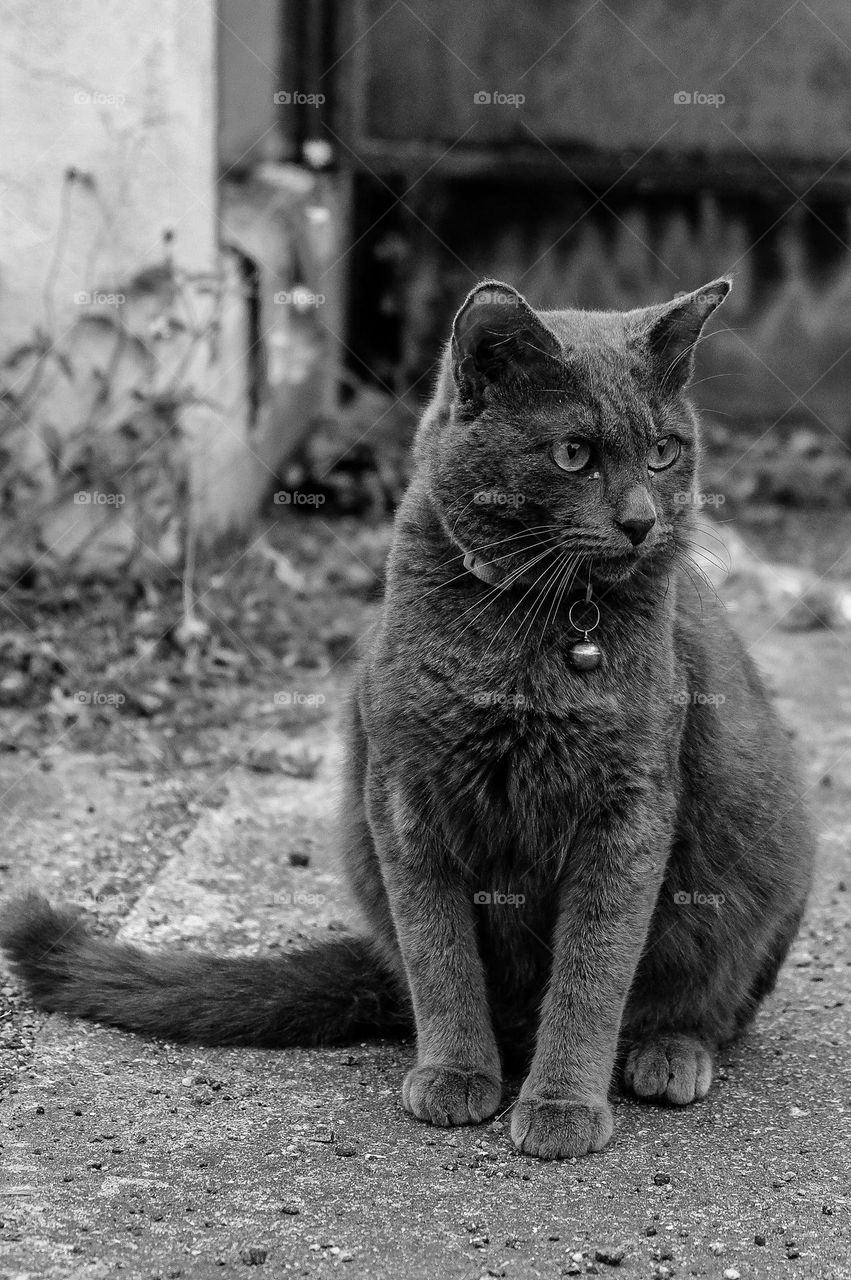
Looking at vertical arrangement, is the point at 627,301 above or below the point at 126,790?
above

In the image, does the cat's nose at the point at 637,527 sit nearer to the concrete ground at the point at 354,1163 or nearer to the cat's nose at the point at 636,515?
the cat's nose at the point at 636,515

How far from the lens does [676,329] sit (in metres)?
2.44

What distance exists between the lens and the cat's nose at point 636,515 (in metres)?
2.28

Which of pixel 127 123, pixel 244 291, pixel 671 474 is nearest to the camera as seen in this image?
pixel 671 474

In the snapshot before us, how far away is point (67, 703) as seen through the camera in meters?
4.21

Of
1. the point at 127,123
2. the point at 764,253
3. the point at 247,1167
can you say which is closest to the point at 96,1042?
the point at 247,1167

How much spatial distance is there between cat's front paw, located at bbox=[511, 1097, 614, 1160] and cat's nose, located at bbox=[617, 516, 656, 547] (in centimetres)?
93

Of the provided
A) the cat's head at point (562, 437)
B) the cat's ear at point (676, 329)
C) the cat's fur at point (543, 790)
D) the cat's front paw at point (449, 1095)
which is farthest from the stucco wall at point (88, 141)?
the cat's front paw at point (449, 1095)

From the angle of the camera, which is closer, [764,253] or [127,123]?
[127,123]

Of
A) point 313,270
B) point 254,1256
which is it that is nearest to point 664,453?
point 254,1256

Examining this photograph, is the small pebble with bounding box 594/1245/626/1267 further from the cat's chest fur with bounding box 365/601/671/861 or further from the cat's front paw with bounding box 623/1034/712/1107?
the cat's chest fur with bounding box 365/601/671/861

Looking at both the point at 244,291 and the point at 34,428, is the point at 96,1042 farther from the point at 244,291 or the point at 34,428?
the point at 244,291

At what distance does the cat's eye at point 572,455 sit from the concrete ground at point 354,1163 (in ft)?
3.63

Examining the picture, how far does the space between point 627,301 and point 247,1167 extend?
17.8ft
